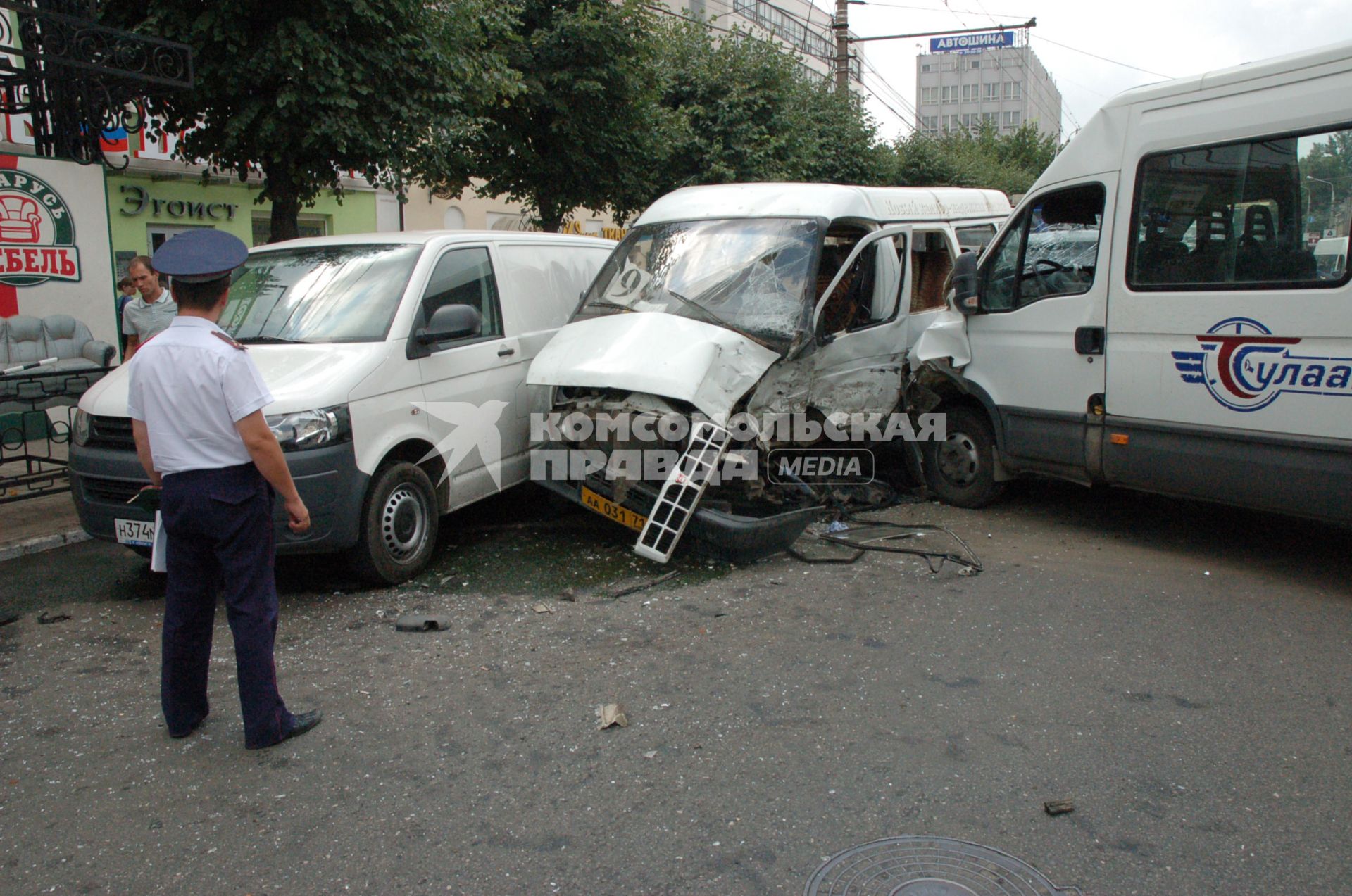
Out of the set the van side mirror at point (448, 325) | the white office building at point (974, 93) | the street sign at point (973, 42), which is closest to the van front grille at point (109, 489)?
the van side mirror at point (448, 325)

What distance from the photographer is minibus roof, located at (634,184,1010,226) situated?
6.96 metres

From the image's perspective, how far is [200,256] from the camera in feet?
11.8

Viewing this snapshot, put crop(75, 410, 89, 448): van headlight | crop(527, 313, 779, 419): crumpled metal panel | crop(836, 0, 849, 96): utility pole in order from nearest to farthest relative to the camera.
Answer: crop(75, 410, 89, 448): van headlight, crop(527, 313, 779, 419): crumpled metal panel, crop(836, 0, 849, 96): utility pole

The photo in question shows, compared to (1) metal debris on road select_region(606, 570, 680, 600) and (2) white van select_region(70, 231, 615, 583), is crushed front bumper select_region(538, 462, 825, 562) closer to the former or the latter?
(1) metal debris on road select_region(606, 570, 680, 600)

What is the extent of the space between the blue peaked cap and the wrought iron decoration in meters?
4.92

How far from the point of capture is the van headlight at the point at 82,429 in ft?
17.7

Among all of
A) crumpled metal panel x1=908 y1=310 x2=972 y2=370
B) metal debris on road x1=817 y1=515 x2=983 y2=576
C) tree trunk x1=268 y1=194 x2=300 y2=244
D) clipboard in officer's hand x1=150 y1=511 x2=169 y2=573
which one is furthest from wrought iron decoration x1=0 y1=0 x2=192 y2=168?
metal debris on road x1=817 y1=515 x2=983 y2=576

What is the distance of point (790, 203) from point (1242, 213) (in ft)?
9.22

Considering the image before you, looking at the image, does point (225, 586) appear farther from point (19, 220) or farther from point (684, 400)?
point (19, 220)

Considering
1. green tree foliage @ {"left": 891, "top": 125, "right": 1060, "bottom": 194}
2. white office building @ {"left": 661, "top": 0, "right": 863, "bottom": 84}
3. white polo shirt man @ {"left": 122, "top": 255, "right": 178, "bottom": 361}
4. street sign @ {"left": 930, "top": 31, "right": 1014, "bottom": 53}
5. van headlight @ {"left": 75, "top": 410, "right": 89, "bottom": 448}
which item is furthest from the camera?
white office building @ {"left": 661, "top": 0, "right": 863, "bottom": 84}

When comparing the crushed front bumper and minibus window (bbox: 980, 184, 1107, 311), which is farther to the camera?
minibus window (bbox: 980, 184, 1107, 311)

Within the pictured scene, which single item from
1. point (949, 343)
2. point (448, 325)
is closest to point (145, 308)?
point (448, 325)

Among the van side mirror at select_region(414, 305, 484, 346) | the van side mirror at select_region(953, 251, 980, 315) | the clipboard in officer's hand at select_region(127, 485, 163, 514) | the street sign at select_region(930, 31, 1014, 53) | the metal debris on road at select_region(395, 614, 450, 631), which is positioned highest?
the street sign at select_region(930, 31, 1014, 53)

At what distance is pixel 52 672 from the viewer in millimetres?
4562
